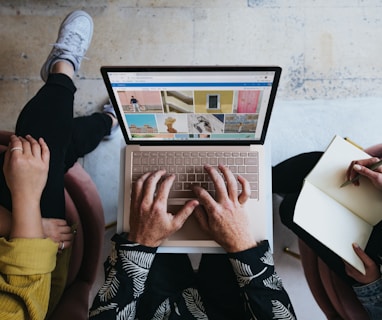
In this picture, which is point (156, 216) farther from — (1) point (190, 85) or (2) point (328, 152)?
(2) point (328, 152)

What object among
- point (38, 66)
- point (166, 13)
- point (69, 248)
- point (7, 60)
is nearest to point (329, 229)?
point (69, 248)

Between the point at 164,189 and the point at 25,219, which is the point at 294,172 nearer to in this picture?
the point at 164,189

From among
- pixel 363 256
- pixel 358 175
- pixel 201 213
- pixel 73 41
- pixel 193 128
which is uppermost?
pixel 73 41

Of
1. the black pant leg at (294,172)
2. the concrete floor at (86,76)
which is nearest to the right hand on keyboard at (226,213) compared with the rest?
the black pant leg at (294,172)

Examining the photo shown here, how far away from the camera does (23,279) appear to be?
0.84 m

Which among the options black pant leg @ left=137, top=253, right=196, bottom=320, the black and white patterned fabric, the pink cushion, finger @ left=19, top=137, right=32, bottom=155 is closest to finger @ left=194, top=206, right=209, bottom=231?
the black and white patterned fabric

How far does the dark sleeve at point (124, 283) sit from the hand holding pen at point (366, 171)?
0.58 meters

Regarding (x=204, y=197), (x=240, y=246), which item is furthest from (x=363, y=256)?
(x=204, y=197)

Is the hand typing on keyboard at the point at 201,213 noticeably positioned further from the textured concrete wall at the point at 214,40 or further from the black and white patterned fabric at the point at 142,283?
the textured concrete wall at the point at 214,40

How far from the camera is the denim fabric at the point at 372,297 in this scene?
867 millimetres

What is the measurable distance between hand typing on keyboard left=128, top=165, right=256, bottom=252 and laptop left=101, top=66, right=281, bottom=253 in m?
0.06

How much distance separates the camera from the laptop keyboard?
949 mm

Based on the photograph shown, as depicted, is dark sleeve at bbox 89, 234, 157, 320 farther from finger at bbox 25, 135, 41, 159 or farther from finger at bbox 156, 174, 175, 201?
finger at bbox 25, 135, 41, 159

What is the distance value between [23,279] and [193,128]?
1.84ft
